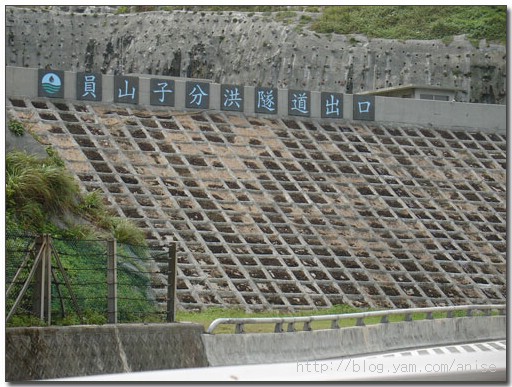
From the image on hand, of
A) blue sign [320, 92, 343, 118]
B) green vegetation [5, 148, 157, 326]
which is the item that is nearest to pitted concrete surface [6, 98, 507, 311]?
blue sign [320, 92, 343, 118]

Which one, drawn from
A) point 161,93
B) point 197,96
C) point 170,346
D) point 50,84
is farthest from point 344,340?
point 197,96

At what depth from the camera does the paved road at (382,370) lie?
1479cm

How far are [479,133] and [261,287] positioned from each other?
48.3 feet

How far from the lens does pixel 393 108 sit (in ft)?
140

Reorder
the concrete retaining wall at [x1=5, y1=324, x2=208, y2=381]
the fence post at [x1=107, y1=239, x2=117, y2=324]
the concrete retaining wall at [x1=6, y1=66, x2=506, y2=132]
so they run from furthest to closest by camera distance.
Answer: the concrete retaining wall at [x1=6, y1=66, x2=506, y2=132] → the fence post at [x1=107, y1=239, x2=117, y2=324] → the concrete retaining wall at [x1=5, y1=324, x2=208, y2=381]

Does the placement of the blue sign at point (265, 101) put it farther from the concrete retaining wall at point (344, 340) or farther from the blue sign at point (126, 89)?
the concrete retaining wall at point (344, 340)

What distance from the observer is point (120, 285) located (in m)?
25.9

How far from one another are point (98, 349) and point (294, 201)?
63.6ft

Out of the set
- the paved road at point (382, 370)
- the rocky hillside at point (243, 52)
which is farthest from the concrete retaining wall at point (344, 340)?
the rocky hillside at point (243, 52)

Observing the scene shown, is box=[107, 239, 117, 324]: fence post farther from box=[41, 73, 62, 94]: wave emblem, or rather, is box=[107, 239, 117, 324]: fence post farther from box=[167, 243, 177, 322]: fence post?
box=[41, 73, 62, 94]: wave emblem

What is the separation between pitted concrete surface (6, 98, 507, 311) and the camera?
32.6m

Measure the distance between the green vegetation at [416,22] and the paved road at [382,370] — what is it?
4286 cm

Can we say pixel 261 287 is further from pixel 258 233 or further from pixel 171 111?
pixel 171 111

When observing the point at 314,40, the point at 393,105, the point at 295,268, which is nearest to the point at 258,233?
the point at 295,268
